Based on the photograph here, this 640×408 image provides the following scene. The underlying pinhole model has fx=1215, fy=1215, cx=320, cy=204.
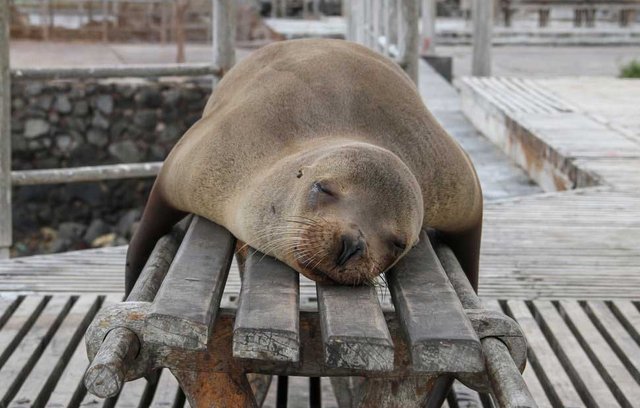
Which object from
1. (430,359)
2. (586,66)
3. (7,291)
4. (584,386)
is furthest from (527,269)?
(586,66)

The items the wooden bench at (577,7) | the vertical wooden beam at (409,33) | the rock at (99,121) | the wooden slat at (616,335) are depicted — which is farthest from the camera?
the wooden bench at (577,7)

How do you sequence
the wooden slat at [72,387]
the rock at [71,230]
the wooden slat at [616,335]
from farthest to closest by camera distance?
the rock at [71,230], the wooden slat at [616,335], the wooden slat at [72,387]

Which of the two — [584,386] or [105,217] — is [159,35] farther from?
[584,386]

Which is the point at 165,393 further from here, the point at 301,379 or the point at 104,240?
the point at 104,240

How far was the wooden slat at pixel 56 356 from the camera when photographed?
3271mm

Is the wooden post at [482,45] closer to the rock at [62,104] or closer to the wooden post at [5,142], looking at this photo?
the rock at [62,104]

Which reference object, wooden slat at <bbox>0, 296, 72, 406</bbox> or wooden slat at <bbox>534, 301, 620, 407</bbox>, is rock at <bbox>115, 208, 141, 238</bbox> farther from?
wooden slat at <bbox>534, 301, 620, 407</bbox>

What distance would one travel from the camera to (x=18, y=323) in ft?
12.6

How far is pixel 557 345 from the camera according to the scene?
3.70m

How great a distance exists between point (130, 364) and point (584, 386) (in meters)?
1.54

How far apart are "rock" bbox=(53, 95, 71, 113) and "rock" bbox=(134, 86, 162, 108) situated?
0.73 meters

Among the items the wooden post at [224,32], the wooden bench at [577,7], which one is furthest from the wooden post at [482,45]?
the wooden bench at [577,7]

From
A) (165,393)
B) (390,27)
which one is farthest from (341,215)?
(390,27)

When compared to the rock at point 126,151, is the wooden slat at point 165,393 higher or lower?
higher
